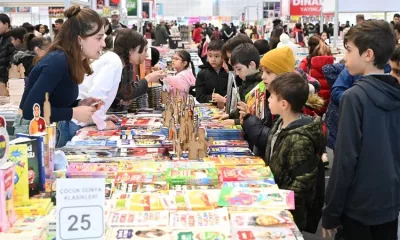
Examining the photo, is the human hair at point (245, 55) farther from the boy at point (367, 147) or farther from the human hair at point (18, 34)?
the human hair at point (18, 34)

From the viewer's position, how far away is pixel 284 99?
2.84 meters

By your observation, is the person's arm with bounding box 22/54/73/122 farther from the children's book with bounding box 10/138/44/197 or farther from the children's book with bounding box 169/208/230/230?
the children's book with bounding box 169/208/230/230

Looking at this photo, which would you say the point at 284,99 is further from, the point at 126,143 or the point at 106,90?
the point at 106,90

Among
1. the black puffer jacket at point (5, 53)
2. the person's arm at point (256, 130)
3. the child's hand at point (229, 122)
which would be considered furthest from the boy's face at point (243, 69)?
the black puffer jacket at point (5, 53)

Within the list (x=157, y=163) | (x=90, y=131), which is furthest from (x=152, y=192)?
(x=90, y=131)

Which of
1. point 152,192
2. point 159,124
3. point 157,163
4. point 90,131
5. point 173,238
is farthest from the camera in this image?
point 159,124

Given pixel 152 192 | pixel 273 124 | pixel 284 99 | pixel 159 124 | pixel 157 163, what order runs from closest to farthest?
pixel 152 192 → pixel 157 163 → pixel 284 99 → pixel 273 124 → pixel 159 124

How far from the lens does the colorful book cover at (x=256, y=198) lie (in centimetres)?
196

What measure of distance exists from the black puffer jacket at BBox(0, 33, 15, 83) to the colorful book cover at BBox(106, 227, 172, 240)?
613 centimetres

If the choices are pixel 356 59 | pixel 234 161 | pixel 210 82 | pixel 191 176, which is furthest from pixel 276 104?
pixel 210 82

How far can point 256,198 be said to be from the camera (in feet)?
6.63

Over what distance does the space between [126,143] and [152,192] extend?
1.16 m

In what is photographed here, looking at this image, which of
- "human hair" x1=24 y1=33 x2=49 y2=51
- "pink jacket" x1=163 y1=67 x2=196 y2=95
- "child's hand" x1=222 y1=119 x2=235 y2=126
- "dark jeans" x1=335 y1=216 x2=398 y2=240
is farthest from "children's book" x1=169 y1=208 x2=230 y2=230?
"human hair" x1=24 y1=33 x2=49 y2=51

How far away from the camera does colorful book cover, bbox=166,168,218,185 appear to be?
2258 mm
